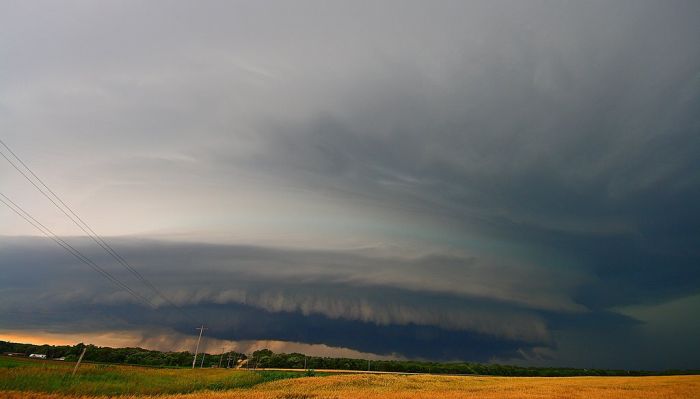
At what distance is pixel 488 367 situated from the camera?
199125mm

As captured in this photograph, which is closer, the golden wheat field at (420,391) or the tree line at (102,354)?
the golden wheat field at (420,391)

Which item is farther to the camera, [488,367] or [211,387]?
[488,367]

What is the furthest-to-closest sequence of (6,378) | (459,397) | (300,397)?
(459,397)
(300,397)
(6,378)

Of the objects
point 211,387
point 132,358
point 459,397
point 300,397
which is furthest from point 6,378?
point 132,358

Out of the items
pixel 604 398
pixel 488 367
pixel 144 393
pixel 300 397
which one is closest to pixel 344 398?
pixel 300 397

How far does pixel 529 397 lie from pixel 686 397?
58.8 ft

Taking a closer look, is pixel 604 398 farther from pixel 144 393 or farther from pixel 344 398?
pixel 144 393

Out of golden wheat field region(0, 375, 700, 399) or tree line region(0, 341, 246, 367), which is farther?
tree line region(0, 341, 246, 367)

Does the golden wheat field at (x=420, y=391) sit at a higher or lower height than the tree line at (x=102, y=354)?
lower

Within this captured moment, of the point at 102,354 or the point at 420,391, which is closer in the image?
the point at 420,391

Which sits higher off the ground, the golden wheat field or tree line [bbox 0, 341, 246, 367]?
tree line [bbox 0, 341, 246, 367]

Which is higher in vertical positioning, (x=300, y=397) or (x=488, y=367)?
(x=488, y=367)

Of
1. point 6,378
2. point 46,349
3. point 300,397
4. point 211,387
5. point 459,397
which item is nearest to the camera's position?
point 6,378

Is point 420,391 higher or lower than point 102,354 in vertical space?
lower
